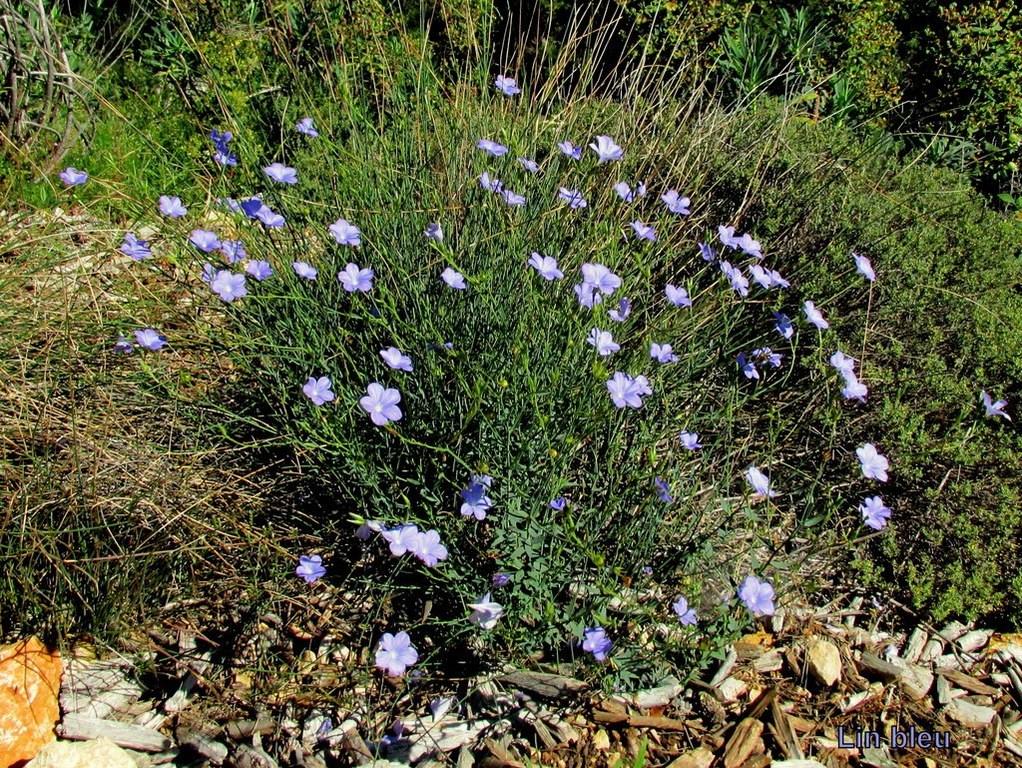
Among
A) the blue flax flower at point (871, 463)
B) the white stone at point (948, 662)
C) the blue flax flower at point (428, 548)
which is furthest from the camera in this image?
the white stone at point (948, 662)

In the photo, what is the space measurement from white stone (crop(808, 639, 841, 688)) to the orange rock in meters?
1.84

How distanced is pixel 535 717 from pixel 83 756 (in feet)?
3.26

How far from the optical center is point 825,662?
7.21 feet

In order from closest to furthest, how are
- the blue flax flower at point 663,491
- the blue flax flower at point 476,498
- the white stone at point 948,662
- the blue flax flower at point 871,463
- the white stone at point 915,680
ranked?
the blue flax flower at point 476,498
the blue flax flower at point 663,491
the blue flax flower at point 871,463
the white stone at point 915,680
the white stone at point 948,662

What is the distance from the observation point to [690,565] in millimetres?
2195

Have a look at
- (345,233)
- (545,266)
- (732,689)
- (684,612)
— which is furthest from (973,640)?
(345,233)

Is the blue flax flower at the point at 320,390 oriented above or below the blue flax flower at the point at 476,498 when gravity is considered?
above

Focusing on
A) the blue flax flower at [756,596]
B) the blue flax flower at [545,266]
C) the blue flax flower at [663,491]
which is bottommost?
the blue flax flower at [663,491]

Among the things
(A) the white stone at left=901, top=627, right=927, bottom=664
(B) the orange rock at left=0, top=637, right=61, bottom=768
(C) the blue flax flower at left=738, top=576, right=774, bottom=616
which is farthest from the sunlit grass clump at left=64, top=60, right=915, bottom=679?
(B) the orange rock at left=0, top=637, right=61, bottom=768

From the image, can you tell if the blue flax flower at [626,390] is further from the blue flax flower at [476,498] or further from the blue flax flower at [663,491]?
the blue flax flower at [476,498]

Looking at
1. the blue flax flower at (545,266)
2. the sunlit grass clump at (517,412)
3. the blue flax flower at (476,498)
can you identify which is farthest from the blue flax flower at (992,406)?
the blue flax flower at (476,498)

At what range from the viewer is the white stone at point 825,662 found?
2182 mm

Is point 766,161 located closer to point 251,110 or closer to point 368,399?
point 368,399

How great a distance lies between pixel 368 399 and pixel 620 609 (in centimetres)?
80
